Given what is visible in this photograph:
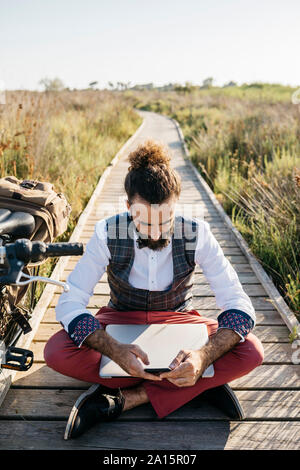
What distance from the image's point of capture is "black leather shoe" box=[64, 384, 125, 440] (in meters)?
1.69

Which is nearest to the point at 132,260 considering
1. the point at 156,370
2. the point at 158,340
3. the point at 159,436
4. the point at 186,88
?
the point at 158,340

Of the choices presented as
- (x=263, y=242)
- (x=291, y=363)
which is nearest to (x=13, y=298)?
(x=291, y=363)

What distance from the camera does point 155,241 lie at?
190 centimetres

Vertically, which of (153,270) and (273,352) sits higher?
(153,270)

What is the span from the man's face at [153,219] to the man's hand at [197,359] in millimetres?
519

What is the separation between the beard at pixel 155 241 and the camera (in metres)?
1.89

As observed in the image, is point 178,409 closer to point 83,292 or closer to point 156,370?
point 156,370

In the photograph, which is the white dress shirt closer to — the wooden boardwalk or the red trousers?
the red trousers

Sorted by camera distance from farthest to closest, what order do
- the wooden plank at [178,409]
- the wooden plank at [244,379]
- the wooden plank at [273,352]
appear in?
the wooden plank at [273,352], the wooden plank at [244,379], the wooden plank at [178,409]

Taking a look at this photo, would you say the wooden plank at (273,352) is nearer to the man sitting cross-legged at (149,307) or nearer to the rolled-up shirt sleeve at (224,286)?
the man sitting cross-legged at (149,307)

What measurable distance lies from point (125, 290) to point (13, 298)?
573mm

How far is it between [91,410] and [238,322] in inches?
30.3

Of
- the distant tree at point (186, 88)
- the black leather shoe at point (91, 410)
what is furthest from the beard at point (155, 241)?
the distant tree at point (186, 88)
